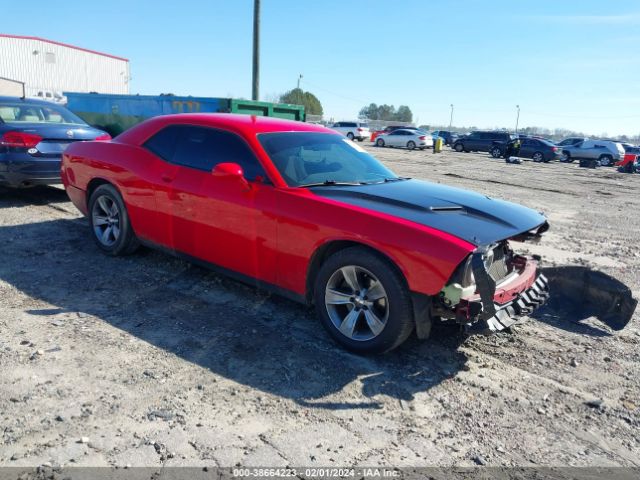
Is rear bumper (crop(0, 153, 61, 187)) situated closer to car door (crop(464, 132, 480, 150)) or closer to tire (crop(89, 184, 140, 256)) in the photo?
tire (crop(89, 184, 140, 256))

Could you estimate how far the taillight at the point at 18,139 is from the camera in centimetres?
720

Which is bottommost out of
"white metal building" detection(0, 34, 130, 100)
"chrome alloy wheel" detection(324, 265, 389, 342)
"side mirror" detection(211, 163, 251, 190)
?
"chrome alloy wheel" detection(324, 265, 389, 342)

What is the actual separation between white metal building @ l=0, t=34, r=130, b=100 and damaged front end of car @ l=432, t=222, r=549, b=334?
44341 mm

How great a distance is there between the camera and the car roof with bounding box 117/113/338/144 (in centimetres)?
453

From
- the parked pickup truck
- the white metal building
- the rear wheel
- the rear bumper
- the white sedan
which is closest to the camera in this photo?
the rear bumper

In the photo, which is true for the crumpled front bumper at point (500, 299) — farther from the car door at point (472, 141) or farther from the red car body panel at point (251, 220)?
the car door at point (472, 141)

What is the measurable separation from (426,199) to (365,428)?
1.87 metres

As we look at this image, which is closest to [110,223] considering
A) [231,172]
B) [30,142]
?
[231,172]

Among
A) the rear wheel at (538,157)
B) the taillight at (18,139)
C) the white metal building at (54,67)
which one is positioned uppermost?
the white metal building at (54,67)

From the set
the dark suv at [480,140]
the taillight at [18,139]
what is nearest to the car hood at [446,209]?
the taillight at [18,139]

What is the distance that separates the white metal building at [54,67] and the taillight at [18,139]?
38.3m

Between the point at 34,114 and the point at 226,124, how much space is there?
5.14 meters

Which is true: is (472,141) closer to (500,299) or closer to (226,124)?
(226,124)

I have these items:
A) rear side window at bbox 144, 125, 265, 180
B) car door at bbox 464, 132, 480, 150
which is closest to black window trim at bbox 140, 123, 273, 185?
rear side window at bbox 144, 125, 265, 180
